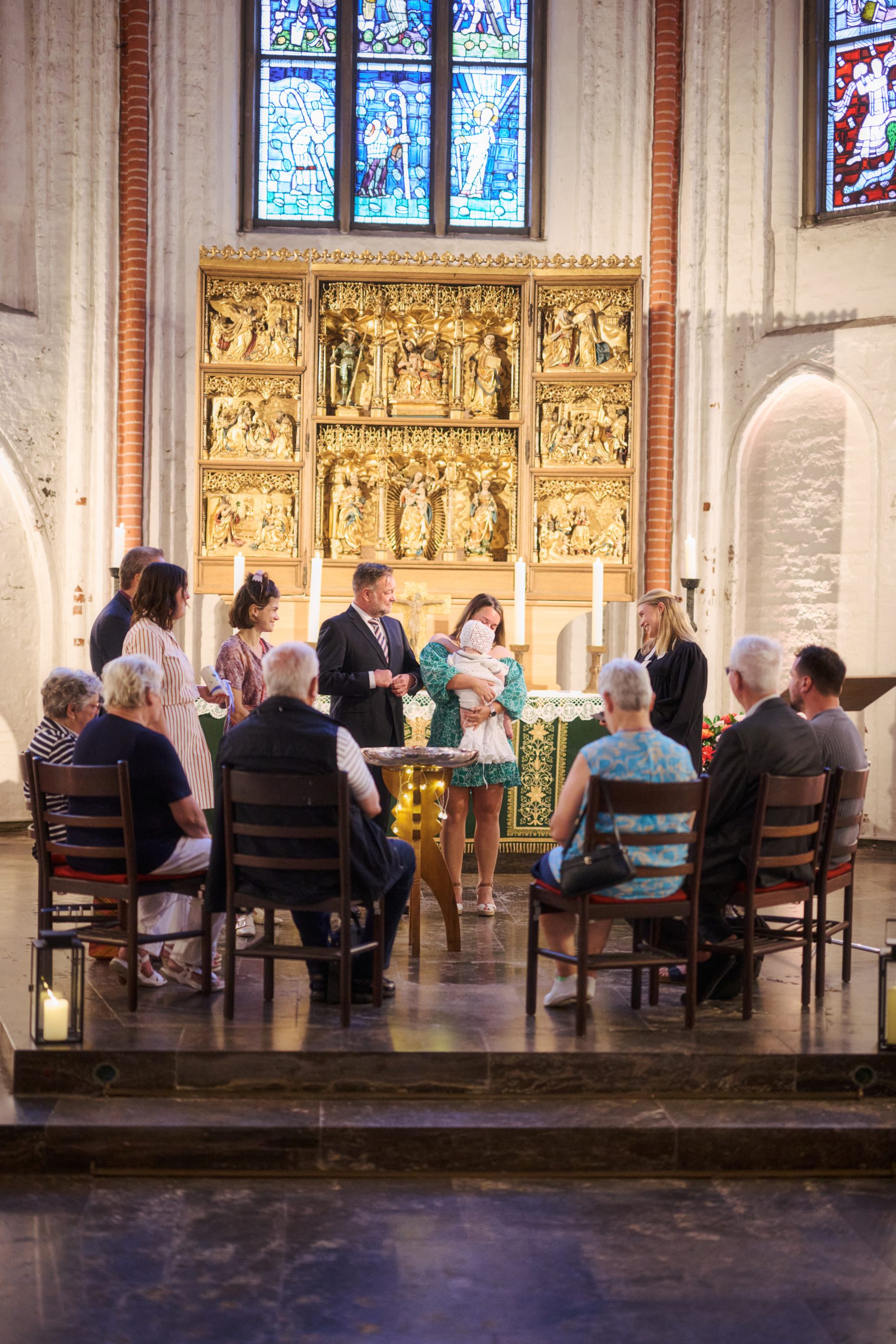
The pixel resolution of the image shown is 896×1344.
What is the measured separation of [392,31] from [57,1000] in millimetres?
9499

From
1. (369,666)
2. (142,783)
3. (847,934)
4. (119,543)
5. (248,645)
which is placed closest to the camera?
(142,783)

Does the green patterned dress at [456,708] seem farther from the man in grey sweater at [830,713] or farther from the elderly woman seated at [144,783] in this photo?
the elderly woman seated at [144,783]

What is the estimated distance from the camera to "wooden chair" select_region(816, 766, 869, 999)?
5426 millimetres

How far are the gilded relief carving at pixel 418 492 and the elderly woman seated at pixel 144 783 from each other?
5166mm

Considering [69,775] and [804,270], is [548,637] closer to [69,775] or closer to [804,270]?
[804,270]

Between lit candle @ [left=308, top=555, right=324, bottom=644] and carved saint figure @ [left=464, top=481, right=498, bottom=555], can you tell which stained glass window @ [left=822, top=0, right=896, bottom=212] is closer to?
carved saint figure @ [left=464, top=481, right=498, bottom=555]

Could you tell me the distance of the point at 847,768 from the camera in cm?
572

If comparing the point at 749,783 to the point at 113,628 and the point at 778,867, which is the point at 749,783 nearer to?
the point at 778,867

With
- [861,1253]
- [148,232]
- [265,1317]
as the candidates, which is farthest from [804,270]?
[265,1317]

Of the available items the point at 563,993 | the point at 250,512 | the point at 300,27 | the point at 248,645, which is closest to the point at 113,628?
the point at 248,645

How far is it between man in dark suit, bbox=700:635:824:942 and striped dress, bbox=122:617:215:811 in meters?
2.12

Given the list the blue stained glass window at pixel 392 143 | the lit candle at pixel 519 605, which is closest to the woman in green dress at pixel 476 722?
the lit candle at pixel 519 605

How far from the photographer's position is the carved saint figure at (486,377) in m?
10.4

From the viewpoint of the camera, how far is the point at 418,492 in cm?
1046
